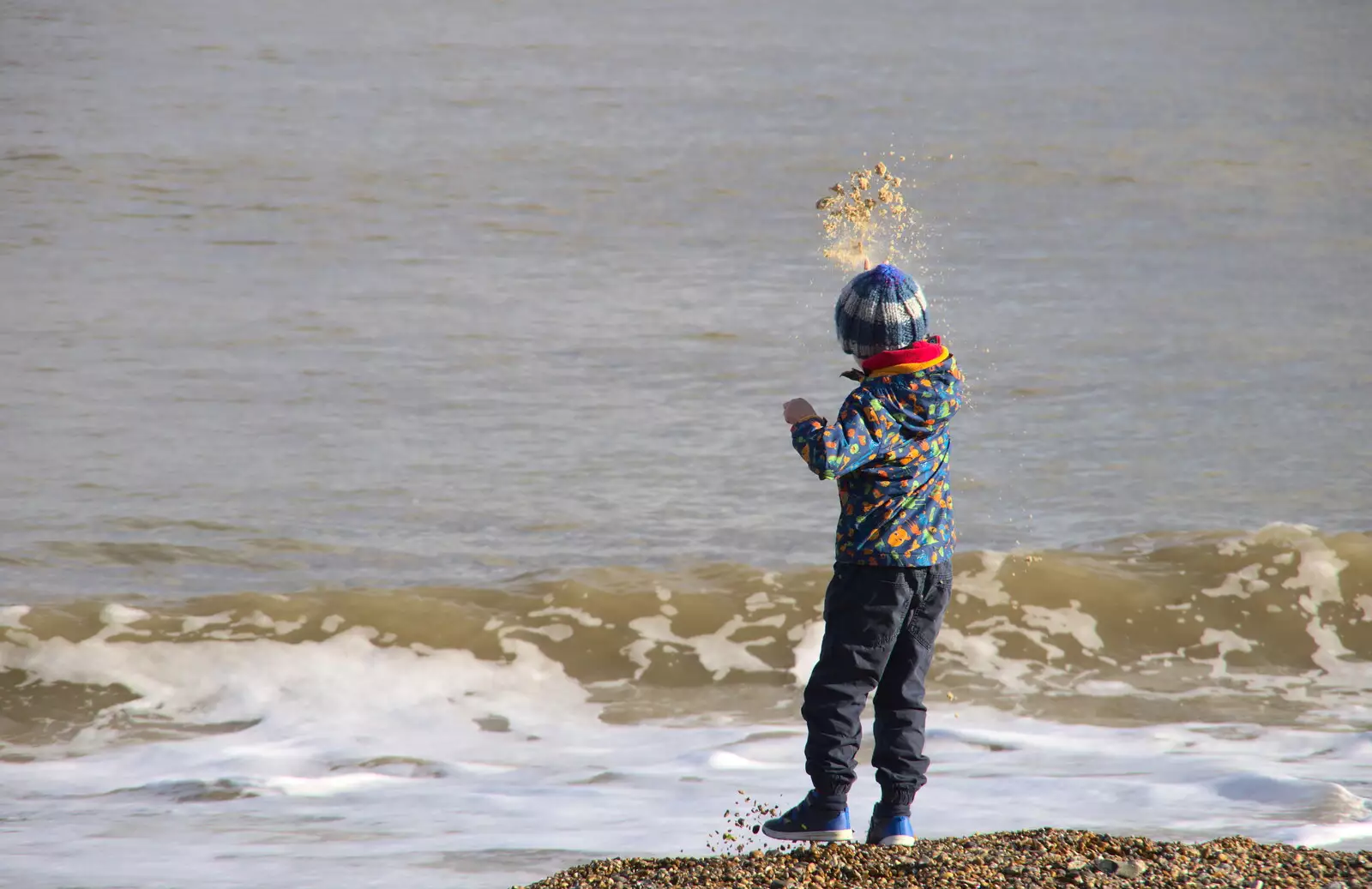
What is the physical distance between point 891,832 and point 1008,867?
0.37 meters

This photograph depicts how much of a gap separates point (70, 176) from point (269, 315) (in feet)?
18.4

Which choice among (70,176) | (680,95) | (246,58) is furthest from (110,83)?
(680,95)

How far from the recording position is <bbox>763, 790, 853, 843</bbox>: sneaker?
336 centimetres

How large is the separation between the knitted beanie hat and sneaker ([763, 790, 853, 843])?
1017 millimetres

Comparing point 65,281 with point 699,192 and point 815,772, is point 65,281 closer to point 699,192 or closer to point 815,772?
point 699,192

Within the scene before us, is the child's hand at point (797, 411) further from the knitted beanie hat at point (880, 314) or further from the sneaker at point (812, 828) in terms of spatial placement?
the sneaker at point (812, 828)

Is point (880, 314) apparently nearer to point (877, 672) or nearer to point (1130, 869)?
point (877, 672)

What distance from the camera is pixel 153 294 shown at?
38.1 ft

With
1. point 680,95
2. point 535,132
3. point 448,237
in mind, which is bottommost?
point 448,237

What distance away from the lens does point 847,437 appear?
310 cm

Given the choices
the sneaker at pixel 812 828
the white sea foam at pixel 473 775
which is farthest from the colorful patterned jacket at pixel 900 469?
the white sea foam at pixel 473 775

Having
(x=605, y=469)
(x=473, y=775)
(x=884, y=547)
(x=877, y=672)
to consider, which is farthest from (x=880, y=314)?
(x=605, y=469)

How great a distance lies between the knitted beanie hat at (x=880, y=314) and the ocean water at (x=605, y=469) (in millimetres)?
1496

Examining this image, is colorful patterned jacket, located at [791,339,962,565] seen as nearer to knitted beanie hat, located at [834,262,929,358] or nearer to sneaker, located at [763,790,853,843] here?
knitted beanie hat, located at [834,262,929,358]
